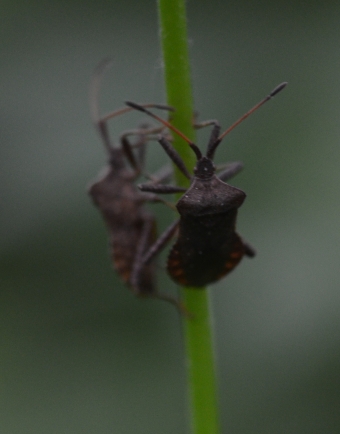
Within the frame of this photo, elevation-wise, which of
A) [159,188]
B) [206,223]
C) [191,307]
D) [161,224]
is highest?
[159,188]

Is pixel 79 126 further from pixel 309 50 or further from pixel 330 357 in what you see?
pixel 330 357

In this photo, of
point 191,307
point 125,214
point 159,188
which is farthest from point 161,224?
point 191,307

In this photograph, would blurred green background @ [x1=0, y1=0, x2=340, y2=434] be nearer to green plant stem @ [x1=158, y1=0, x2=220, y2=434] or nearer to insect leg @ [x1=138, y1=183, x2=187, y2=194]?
insect leg @ [x1=138, y1=183, x2=187, y2=194]

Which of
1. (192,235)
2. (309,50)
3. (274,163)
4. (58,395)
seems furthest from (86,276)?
(309,50)

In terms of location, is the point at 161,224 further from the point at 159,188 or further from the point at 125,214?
the point at 159,188

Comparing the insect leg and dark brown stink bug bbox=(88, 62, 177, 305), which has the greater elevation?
the insect leg

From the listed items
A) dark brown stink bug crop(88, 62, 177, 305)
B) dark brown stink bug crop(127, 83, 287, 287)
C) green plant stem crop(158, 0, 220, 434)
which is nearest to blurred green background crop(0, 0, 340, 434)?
dark brown stink bug crop(88, 62, 177, 305)

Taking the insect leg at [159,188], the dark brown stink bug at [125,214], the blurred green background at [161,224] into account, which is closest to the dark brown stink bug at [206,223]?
the insect leg at [159,188]
